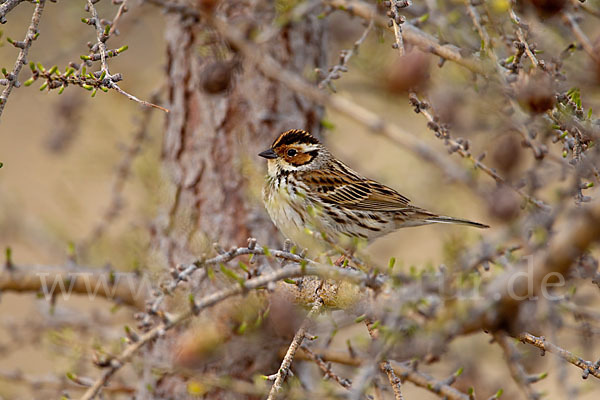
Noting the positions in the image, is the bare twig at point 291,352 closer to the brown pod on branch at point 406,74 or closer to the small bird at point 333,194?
the brown pod on branch at point 406,74

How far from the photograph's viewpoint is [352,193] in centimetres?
442

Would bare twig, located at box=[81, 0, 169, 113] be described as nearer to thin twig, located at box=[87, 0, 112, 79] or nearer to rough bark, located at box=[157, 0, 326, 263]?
thin twig, located at box=[87, 0, 112, 79]

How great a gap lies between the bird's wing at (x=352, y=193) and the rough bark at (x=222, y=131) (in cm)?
42

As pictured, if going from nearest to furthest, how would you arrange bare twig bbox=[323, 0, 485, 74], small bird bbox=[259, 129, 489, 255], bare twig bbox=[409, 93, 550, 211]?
1. bare twig bbox=[409, 93, 550, 211]
2. bare twig bbox=[323, 0, 485, 74]
3. small bird bbox=[259, 129, 489, 255]

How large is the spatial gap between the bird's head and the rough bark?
12 centimetres

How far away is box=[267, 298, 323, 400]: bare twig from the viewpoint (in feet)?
6.77

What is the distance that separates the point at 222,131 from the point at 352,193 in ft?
3.08

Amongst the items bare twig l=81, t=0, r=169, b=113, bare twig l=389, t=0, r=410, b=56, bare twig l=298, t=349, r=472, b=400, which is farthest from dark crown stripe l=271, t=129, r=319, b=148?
bare twig l=81, t=0, r=169, b=113

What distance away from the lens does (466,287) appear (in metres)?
1.74

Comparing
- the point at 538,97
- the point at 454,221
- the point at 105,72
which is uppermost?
the point at 105,72

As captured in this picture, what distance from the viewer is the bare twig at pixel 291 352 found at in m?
2.06

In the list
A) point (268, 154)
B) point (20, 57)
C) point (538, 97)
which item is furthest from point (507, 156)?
point (268, 154)

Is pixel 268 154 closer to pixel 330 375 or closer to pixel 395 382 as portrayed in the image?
pixel 330 375

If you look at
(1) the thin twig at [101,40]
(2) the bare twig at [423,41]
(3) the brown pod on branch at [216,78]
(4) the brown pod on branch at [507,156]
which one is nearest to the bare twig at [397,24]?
(2) the bare twig at [423,41]
